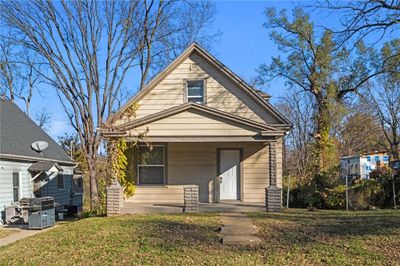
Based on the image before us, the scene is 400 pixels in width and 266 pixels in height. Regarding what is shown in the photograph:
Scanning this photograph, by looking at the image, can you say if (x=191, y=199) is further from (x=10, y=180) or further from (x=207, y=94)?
(x=10, y=180)

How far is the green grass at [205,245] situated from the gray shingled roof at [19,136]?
858 centimetres

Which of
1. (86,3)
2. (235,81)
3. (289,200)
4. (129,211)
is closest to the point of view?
(129,211)

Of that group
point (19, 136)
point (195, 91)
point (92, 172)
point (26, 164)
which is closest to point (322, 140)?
point (195, 91)

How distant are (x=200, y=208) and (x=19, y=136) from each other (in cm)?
1093

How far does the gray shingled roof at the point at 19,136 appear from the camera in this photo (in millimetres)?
18681

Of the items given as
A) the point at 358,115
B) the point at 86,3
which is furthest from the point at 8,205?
the point at 358,115

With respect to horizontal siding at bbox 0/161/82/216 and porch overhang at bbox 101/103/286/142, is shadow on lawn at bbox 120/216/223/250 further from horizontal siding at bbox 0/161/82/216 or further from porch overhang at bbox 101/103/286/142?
horizontal siding at bbox 0/161/82/216

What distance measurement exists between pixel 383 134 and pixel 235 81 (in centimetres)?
3399

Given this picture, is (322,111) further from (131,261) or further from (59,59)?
(131,261)

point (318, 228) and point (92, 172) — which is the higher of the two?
point (92, 172)

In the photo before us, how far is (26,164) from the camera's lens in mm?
19625

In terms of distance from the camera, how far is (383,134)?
1786 inches

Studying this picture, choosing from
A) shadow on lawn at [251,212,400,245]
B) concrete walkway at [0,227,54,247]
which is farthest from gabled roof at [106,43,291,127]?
concrete walkway at [0,227,54,247]

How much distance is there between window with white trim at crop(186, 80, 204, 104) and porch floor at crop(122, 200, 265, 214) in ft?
14.0
